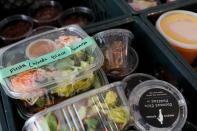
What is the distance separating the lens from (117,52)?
98 cm

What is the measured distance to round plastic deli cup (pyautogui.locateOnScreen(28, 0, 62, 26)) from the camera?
1.44 meters

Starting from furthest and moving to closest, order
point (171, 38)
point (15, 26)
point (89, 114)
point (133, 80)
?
1. point (15, 26)
2. point (171, 38)
3. point (133, 80)
4. point (89, 114)

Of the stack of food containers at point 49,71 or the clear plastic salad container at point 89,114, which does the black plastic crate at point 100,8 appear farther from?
the clear plastic salad container at point 89,114

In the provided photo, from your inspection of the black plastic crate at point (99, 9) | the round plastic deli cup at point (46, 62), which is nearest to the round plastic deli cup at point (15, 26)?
the black plastic crate at point (99, 9)

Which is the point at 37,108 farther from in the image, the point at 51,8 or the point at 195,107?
the point at 51,8

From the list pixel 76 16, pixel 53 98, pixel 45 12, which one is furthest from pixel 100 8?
pixel 53 98

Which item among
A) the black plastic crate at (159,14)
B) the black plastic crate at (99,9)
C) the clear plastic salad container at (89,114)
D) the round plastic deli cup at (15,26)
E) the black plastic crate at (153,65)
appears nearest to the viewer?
the clear plastic salad container at (89,114)

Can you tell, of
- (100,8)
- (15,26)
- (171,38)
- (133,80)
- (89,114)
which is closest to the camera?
(89,114)

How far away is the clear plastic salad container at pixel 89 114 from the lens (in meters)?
0.74

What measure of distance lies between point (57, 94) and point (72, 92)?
0.04m

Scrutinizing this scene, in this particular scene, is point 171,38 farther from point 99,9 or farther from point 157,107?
point 99,9

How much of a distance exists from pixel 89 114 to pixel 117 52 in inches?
11.1

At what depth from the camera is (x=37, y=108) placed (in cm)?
83

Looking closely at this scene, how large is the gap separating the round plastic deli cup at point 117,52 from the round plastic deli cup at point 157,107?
11 cm
